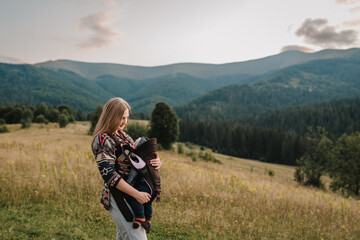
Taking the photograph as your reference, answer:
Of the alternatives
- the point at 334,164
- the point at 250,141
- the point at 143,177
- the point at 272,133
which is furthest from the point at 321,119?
the point at 143,177

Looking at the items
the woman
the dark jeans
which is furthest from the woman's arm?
the dark jeans

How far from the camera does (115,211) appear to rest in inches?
114

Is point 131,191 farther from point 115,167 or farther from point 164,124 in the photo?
point 164,124

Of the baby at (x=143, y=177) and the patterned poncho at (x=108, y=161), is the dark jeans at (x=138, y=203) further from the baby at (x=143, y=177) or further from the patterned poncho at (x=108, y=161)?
the patterned poncho at (x=108, y=161)

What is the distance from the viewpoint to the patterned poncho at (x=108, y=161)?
269 cm

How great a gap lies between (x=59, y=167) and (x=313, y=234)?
9.70m

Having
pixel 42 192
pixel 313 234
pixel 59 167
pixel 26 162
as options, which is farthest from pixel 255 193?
pixel 26 162

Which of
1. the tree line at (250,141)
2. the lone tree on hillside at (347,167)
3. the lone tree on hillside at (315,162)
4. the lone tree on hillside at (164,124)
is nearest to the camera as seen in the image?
the lone tree on hillside at (347,167)

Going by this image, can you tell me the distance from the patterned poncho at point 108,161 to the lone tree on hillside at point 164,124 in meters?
35.7

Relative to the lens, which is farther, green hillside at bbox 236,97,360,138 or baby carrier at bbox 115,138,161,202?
green hillside at bbox 236,97,360,138

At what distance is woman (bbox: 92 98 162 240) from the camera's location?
8.87 feet

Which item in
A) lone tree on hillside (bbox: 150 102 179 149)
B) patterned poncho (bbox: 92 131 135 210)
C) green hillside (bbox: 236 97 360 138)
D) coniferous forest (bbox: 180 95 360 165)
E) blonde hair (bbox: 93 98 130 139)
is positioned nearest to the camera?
patterned poncho (bbox: 92 131 135 210)

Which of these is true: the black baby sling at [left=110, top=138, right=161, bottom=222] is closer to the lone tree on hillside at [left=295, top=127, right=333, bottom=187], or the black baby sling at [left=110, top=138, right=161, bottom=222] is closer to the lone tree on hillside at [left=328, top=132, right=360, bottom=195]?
the lone tree on hillside at [left=295, top=127, right=333, bottom=187]

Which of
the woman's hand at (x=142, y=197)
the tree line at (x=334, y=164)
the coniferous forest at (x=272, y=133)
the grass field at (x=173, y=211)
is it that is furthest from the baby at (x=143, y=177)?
the coniferous forest at (x=272, y=133)
